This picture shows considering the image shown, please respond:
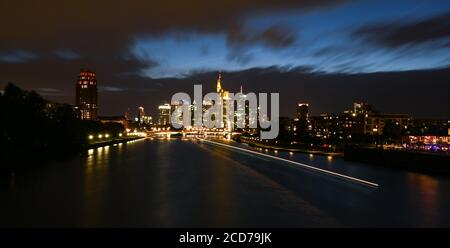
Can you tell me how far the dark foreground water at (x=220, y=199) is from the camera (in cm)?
1156

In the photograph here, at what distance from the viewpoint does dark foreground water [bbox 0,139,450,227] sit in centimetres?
1156

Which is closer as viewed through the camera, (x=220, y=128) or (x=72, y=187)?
(x=72, y=187)

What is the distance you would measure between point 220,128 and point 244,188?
378 ft

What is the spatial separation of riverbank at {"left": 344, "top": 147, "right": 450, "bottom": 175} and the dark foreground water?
0.71 meters

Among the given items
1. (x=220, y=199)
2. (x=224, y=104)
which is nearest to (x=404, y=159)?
(x=220, y=199)

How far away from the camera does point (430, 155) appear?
66.4ft

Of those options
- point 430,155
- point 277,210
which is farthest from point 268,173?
point 277,210

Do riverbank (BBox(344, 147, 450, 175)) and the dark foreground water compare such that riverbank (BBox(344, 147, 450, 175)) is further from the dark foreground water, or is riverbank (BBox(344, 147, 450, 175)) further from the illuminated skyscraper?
the illuminated skyscraper

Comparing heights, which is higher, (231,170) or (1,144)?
(1,144)

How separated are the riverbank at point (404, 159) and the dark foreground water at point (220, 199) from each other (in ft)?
2.34

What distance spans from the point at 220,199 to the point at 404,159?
12069mm

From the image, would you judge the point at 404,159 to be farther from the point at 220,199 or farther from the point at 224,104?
the point at 224,104
